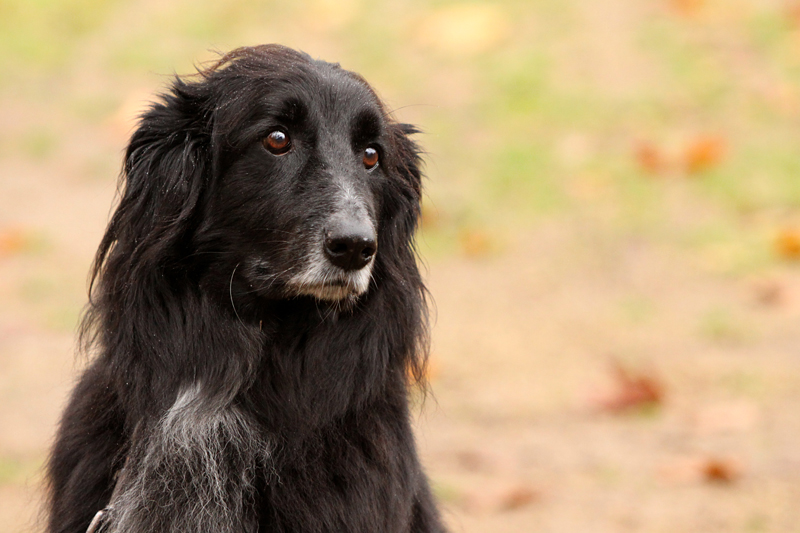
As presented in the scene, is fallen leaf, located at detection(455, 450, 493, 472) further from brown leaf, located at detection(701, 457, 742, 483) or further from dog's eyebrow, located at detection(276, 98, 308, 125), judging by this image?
dog's eyebrow, located at detection(276, 98, 308, 125)

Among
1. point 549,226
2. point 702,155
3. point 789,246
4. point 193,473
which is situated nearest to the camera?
point 193,473

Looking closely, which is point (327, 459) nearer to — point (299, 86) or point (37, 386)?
point (299, 86)

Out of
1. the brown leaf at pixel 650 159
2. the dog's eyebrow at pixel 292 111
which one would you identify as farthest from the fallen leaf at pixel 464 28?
the dog's eyebrow at pixel 292 111

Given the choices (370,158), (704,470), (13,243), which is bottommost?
(704,470)

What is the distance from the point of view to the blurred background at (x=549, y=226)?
608 cm

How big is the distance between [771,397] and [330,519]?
→ 14.4 feet

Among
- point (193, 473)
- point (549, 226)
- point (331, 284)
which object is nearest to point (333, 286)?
point (331, 284)

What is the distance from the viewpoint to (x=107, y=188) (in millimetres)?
9852

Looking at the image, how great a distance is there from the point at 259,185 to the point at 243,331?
20.8 inches

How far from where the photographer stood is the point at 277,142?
3.48 m

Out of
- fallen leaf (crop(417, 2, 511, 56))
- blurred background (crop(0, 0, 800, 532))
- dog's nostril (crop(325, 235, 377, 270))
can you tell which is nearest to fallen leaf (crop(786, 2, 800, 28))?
blurred background (crop(0, 0, 800, 532))

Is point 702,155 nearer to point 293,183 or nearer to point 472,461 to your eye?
point 472,461

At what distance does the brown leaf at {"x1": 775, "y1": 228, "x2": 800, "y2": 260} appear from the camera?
8578 millimetres

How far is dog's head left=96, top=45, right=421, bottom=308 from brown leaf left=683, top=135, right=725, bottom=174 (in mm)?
7100
